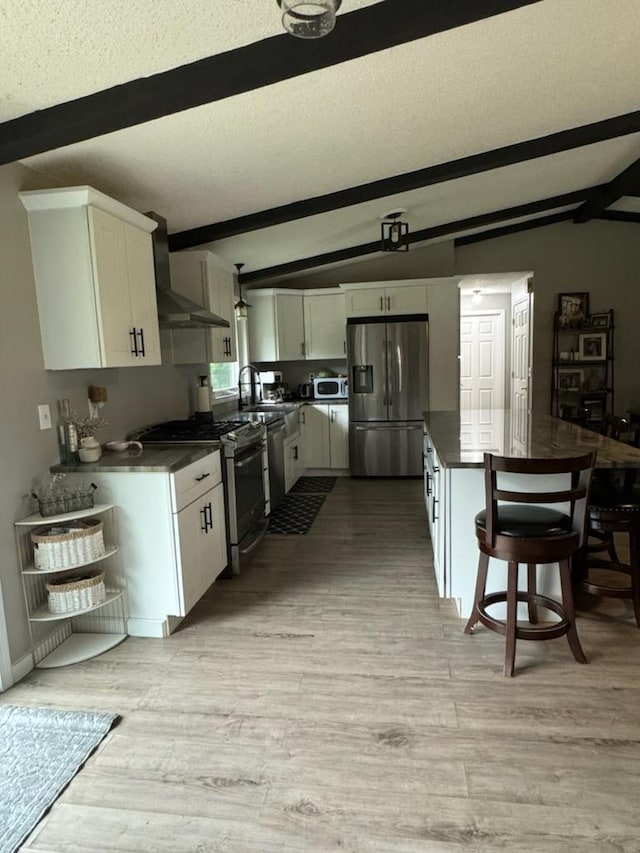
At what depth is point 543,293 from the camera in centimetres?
634

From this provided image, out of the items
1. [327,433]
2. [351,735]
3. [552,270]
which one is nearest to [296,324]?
[327,433]

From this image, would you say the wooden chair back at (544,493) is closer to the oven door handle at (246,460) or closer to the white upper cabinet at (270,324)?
the oven door handle at (246,460)

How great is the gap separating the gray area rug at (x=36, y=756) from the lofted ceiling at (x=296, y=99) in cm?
227

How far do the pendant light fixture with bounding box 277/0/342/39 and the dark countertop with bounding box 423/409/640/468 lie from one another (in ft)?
5.59

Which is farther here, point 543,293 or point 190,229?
point 543,293

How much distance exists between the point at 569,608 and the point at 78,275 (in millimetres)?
2717

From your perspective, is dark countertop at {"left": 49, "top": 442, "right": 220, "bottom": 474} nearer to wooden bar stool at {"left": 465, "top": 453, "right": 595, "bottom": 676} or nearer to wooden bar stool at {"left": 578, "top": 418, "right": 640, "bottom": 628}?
wooden bar stool at {"left": 465, "top": 453, "right": 595, "bottom": 676}

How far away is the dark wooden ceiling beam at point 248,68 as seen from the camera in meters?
1.85

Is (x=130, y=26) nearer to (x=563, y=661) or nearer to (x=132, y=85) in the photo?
(x=132, y=85)

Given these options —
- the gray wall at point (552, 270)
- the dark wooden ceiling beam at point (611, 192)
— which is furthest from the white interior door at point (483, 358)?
the dark wooden ceiling beam at point (611, 192)

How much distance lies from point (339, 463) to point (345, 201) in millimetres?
2989

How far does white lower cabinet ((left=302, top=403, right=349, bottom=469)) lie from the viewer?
18.9 feet

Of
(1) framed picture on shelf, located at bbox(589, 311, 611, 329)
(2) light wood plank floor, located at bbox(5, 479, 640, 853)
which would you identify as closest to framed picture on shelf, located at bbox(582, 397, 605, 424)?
(1) framed picture on shelf, located at bbox(589, 311, 611, 329)

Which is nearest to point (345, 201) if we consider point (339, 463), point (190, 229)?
point (190, 229)
